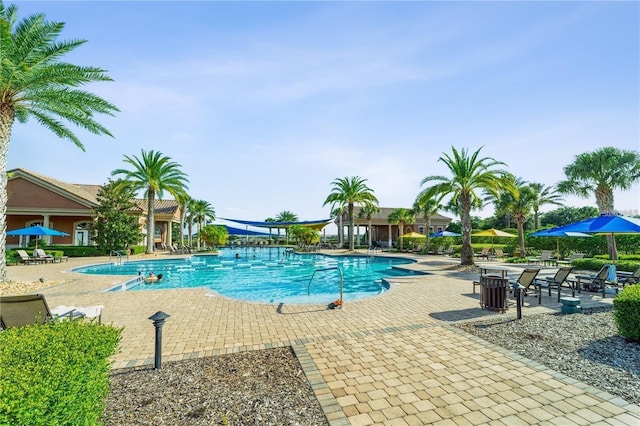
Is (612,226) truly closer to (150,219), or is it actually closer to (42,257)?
(42,257)

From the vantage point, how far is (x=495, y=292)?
23.1 ft

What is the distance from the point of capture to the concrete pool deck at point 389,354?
317 cm

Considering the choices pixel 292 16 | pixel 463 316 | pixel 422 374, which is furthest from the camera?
pixel 292 16

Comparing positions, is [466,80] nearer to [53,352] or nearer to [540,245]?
[53,352]

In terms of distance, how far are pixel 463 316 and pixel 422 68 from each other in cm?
739

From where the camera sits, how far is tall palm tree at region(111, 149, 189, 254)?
84.4ft

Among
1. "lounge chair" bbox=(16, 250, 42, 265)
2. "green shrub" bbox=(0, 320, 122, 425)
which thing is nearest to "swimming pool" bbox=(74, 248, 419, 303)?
"lounge chair" bbox=(16, 250, 42, 265)

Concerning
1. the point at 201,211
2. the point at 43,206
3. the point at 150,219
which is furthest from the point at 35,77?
the point at 201,211

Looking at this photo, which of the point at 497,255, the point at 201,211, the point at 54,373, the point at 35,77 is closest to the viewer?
the point at 54,373

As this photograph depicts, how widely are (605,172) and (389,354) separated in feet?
72.1

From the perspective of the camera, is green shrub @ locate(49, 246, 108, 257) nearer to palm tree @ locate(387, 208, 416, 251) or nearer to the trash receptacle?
the trash receptacle

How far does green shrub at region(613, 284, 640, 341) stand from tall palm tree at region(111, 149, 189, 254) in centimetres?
2879

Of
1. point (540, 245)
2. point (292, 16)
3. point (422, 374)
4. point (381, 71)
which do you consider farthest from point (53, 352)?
point (540, 245)

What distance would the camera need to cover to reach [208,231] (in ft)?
118
